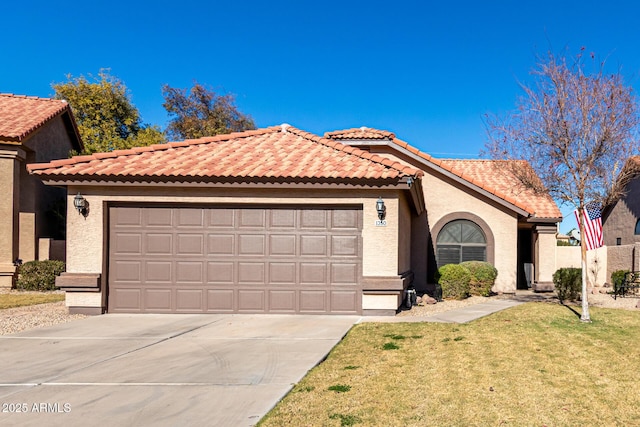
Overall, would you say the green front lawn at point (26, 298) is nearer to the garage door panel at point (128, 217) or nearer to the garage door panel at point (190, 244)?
the garage door panel at point (128, 217)

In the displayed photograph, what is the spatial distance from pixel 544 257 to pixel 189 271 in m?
12.7

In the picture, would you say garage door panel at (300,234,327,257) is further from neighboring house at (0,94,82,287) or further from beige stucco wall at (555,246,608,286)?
beige stucco wall at (555,246,608,286)

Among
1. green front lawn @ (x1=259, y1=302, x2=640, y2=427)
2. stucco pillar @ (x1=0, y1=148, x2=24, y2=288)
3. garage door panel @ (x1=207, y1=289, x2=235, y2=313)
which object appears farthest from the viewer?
stucco pillar @ (x1=0, y1=148, x2=24, y2=288)

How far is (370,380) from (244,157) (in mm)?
8029

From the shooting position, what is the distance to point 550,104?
10.6m

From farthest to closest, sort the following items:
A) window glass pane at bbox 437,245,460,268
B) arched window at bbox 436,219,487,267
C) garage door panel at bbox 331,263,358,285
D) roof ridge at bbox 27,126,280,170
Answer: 1. window glass pane at bbox 437,245,460,268
2. arched window at bbox 436,219,487,267
3. roof ridge at bbox 27,126,280,170
4. garage door panel at bbox 331,263,358,285

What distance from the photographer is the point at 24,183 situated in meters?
18.6

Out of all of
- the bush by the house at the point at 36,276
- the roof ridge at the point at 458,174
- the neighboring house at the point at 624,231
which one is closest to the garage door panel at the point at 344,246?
the roof ridge at the point at 458,174

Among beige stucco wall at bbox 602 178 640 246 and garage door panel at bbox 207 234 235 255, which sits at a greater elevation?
beige stucco wall at bbox 602 178 640 246

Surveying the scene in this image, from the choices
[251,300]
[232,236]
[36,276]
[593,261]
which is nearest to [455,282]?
[251,300]

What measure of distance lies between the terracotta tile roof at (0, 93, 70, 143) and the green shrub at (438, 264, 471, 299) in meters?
16.1

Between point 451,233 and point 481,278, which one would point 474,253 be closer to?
point 451,233

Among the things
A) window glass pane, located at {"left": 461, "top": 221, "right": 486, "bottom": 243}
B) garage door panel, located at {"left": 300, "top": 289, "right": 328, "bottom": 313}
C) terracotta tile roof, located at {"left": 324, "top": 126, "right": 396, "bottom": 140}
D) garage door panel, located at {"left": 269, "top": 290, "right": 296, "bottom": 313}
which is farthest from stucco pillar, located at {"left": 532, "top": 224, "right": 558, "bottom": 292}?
garage door panel, located at {"left": 269, "top": 290, "right": 296, "bottom": 313}

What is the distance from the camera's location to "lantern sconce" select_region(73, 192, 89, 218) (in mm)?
11266
